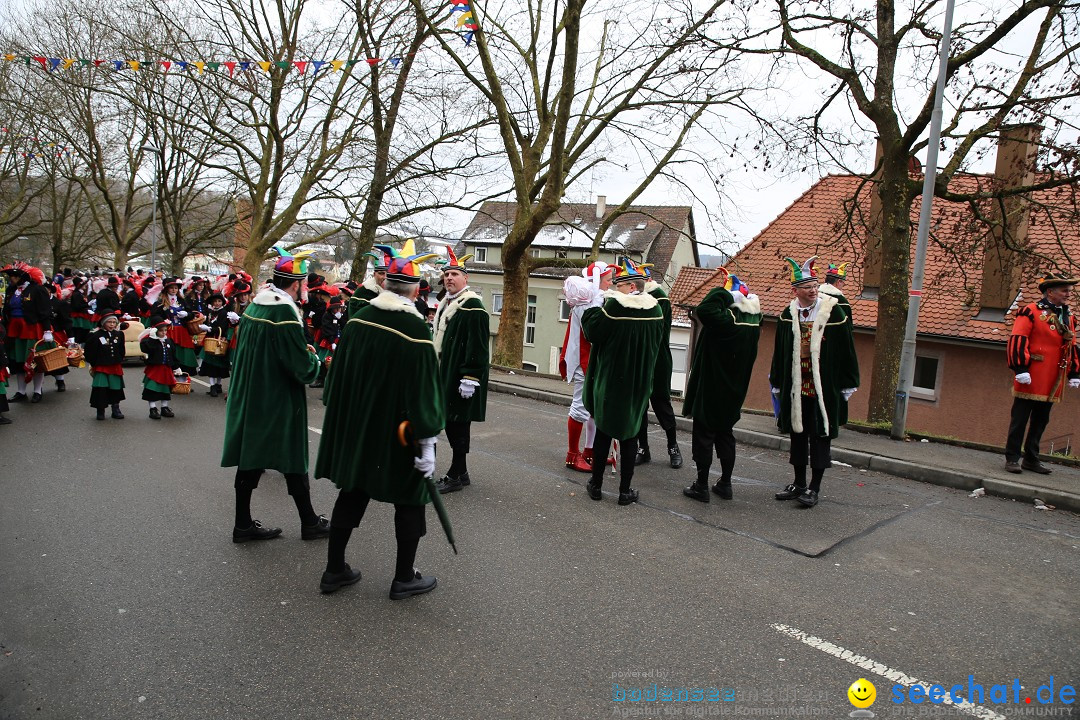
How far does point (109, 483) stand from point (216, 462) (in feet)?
3.33

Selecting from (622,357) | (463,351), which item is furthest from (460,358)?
(622,357)

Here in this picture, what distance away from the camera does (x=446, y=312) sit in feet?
20.4

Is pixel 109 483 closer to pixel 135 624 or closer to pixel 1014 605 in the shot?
pixel 135 624

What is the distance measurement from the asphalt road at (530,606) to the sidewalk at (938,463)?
0.97 ft

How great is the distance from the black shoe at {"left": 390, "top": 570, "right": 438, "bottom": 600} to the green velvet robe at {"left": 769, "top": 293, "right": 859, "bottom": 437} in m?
3.37

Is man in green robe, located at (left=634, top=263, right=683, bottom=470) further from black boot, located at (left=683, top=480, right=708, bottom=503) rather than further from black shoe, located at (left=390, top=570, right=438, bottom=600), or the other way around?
black shoe, located at (left=390, top=570, right=438, bottom=600)

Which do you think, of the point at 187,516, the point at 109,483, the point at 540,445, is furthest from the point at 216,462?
the point at 540,445

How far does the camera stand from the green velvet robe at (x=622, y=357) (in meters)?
5.71

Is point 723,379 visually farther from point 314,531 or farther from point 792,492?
point 314,531

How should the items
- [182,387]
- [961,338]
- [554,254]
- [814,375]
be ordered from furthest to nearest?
[554,254] → [961,338] → [182,387] → [814,375]

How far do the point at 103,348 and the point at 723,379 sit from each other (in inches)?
295

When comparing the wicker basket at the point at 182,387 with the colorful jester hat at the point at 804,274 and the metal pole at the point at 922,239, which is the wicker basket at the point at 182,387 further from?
the metal pole at the point at 922,239

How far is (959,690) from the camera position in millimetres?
3250

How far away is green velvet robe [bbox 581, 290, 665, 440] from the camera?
5711mm
